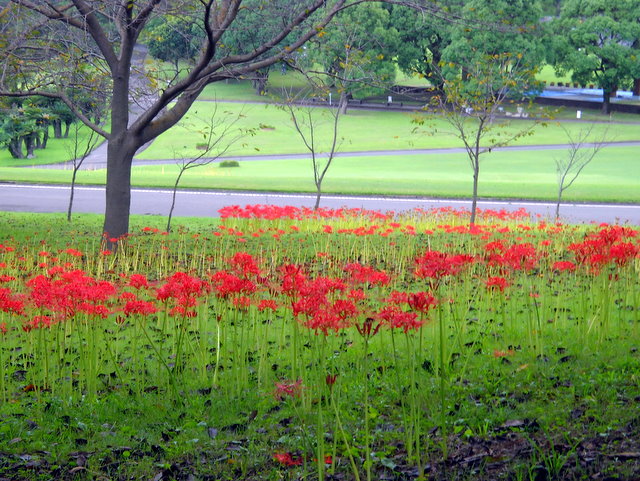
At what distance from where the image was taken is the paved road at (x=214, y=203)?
2052 cm

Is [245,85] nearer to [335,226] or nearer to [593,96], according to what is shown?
[593,96]

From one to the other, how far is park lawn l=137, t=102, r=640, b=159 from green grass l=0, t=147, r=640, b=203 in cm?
435

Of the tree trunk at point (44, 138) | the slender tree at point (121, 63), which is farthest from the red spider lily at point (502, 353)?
the tree trunk at point (44, 138)

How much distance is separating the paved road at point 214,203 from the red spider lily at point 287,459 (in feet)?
50.5

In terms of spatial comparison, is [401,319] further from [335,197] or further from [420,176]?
[420,176]

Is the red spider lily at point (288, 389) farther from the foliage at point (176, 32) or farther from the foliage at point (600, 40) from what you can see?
the foliage at point (600, 40)

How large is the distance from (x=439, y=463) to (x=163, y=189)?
23017mm

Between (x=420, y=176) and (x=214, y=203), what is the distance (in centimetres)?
1370

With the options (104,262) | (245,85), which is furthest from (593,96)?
(104,262)

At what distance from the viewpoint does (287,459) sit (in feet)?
13.0

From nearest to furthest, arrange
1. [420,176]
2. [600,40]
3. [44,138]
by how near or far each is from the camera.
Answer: [420,176] < [44,138] < [600,40]

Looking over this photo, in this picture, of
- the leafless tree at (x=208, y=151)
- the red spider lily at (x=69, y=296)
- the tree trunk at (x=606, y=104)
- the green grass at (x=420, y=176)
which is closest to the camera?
the red spider lily at (x=69, y=296)

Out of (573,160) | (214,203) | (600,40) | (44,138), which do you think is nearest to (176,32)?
(214,203)

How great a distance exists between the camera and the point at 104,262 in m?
11.0
